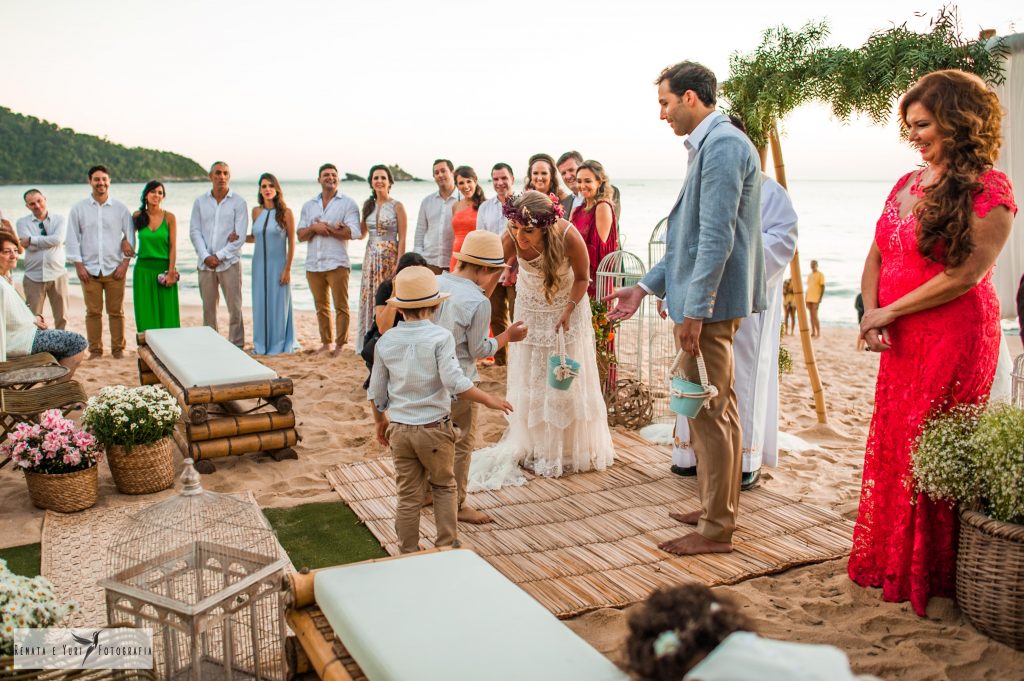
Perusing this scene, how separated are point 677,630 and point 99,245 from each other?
9.15 metres

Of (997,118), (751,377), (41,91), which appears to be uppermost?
(41,91)

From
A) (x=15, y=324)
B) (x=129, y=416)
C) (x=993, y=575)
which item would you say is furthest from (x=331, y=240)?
(x=993, y=575)

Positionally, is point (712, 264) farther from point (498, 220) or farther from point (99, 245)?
point (99, 245)

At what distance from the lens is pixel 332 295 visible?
9.39 m

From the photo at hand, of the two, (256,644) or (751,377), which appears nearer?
(256,644)

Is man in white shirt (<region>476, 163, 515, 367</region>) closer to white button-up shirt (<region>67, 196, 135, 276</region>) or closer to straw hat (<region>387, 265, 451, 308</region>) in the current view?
white button-up shirt (<region>67, 196, 135, 276</region>)

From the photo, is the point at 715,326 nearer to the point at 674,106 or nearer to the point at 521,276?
the point at 674,106

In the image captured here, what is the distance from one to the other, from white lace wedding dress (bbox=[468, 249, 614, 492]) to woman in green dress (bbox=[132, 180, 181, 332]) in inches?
211

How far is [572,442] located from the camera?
548 centimetres

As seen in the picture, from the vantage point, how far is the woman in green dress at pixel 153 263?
29.7 ft

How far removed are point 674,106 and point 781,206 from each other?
52.4 inches

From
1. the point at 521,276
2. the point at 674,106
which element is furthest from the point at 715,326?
the point at 521,276

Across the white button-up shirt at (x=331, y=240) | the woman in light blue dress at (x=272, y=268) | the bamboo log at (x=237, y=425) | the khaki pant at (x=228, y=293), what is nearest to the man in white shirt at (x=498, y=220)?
the white button-up shirt at (x=331, y=240)

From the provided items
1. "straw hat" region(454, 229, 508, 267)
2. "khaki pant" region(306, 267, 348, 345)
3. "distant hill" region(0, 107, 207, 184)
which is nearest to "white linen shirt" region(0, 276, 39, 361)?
"khaki pant" region(306, 267, 348, 345)
